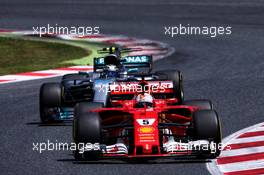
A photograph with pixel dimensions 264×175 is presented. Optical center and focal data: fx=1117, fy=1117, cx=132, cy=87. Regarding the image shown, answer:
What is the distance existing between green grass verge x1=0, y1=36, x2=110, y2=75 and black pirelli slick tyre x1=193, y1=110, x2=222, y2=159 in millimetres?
11277

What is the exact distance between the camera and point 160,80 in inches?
709

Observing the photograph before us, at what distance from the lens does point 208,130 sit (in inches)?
608

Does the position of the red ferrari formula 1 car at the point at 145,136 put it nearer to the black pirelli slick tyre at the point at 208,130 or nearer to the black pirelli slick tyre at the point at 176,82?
the black pirelli slick tyre at the point at 208,130

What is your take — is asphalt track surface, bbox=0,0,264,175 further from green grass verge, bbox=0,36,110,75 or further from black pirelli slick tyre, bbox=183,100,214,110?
green grass verge, bbox=0,36,110,75

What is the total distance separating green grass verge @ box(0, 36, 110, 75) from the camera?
27.4m

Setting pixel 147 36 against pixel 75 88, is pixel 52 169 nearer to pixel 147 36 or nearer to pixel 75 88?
pixel 75 88

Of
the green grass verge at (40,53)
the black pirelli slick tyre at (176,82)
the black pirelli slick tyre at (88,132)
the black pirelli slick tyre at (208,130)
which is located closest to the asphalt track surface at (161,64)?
the black pirelli slick tyre at (88,132)

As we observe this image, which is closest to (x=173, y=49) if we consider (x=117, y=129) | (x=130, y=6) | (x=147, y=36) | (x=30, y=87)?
(x=147, y=36)

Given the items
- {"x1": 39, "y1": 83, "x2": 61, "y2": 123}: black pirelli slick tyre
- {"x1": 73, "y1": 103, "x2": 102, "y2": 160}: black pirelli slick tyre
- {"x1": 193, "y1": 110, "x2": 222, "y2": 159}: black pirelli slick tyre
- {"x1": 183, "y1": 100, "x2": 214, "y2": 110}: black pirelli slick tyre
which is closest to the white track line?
{"x1": 193, "y1": 110, "x2": 222, "y2": 159}: black pirelli slick tyre

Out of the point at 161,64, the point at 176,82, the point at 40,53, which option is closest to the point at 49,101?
the point at 176,82

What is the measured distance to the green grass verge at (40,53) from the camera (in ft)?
89.9

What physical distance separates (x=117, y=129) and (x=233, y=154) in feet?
5.80

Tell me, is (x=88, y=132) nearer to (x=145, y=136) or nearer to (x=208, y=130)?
(x=145, y=136)

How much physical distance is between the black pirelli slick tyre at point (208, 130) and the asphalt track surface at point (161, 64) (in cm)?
29
